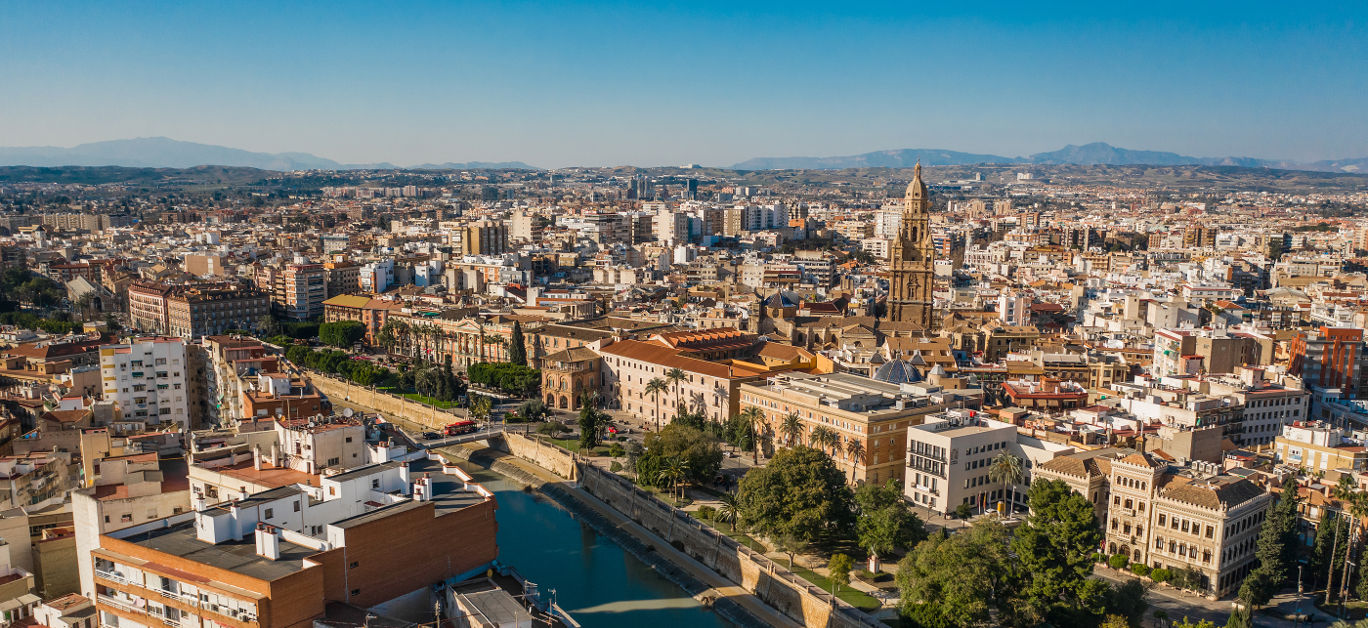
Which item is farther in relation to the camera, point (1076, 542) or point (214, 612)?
point (1076, 542)

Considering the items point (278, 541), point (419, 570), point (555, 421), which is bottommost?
point (555, 421)

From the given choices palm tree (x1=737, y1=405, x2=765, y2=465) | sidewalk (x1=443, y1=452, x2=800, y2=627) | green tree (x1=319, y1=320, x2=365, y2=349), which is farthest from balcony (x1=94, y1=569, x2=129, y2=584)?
green tree (x1=319, y1=320, x2=365, y2=349)

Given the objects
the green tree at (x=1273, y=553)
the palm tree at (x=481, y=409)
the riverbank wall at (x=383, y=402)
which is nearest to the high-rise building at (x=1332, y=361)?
the green tree at (x=1273, y=553)

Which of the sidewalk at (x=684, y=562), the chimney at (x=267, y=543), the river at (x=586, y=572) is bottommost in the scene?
the river at (x=586, y=572)

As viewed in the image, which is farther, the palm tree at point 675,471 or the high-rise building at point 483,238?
the high-rise building at point 483,238

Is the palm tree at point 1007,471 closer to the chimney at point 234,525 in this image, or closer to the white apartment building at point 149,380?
the chimney at point 234,525

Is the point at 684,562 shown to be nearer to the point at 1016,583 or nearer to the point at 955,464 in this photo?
the point at 955,464

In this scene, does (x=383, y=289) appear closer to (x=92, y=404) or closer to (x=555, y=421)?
(x=555, y=421)

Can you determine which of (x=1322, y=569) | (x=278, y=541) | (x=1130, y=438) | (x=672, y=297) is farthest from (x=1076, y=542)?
(x=672, y=297)
